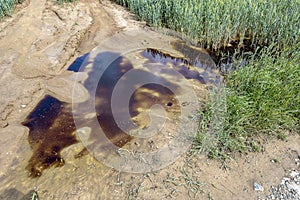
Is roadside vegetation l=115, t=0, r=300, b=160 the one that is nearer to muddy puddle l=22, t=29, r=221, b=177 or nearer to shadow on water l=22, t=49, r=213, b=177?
muddy puddle l=22, t=29, r=221, b=177

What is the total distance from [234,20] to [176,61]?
1508mm

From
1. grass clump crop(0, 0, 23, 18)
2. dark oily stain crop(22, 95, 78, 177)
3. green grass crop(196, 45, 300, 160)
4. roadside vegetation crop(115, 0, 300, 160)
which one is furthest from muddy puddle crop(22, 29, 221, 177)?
grass clump crop(0, 0, 23, 18)

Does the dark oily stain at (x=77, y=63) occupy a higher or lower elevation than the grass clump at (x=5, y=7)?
lower

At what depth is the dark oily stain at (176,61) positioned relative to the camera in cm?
449

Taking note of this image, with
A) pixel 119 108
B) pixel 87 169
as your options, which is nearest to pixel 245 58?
pixel 119 108

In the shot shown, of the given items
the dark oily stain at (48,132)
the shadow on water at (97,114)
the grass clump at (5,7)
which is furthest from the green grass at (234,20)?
the grass clump at (5,7)

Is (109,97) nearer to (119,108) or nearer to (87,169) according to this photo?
(119,108)

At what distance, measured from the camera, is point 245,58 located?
478 centimetres

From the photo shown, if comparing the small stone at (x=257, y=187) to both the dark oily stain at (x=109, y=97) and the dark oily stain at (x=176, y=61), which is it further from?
the dark oily stain at (x=176, y=61)

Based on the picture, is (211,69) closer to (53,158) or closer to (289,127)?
(289,127)

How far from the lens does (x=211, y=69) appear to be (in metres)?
4.70

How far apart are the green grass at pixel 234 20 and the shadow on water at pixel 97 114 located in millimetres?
960

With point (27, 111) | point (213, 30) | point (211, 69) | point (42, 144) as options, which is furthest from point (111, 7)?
point (42, 144)

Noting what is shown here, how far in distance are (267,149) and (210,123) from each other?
2.28 ft
